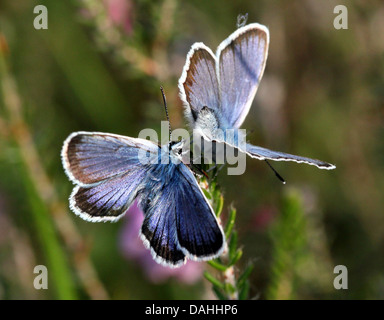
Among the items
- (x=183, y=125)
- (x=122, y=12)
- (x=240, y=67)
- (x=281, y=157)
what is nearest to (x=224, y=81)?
(x=240, y=67)

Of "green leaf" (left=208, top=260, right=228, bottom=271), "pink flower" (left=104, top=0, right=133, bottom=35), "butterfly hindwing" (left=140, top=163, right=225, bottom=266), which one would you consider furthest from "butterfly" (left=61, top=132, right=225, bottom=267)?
"pink flower" (left=104, top=0, right=133, bottom=35)

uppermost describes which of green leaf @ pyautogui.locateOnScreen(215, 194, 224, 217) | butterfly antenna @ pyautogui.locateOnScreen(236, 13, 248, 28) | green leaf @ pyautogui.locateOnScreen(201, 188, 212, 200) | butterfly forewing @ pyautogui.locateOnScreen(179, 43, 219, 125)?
butterfly antenna @ pyautogui.locateOnScreen(236, 13, 248, 28)

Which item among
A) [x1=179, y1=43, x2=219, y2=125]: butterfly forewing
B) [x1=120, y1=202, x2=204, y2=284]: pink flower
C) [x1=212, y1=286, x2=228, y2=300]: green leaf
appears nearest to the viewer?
[x1=212, y1=286, x2=228, y2=300]: green leaf

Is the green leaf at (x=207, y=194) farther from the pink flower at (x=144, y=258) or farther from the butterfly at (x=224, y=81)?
the pink flower at (x=144, y=258)

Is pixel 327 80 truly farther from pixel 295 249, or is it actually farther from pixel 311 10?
pixel 295 249

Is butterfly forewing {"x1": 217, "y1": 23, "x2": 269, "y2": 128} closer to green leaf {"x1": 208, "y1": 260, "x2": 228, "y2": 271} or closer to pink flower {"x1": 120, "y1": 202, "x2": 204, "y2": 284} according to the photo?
green leaf {"x1": 208, "y1": 260, "x2": 228, "y2": 271}
